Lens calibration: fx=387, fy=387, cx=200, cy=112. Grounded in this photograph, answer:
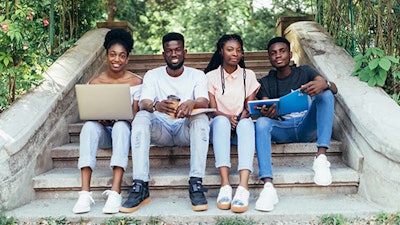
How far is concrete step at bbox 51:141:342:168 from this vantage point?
3297 mm

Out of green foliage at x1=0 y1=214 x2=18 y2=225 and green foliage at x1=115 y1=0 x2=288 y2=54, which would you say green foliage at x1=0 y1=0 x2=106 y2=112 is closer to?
green foliage at x1=0 y1=214 x2=18 y2=225

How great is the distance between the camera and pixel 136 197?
8.75 feet

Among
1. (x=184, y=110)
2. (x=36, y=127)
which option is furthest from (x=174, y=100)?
(x=36, y=127)

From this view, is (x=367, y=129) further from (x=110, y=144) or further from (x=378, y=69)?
(x=110, y=144)

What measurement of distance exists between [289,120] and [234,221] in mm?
1080

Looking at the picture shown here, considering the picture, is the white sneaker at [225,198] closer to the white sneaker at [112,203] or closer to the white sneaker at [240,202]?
the white sneaker at [240,202]

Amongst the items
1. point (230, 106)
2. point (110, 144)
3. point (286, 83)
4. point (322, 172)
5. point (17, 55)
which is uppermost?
point (17, 55)

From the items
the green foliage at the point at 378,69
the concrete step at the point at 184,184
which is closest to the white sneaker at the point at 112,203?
the concrete step at the point at 184,184

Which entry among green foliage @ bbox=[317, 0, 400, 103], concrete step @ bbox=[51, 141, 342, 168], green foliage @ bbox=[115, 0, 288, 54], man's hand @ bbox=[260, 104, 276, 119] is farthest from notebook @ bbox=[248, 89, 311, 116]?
green foliage @ bbox=[115, 0, 288, 54]

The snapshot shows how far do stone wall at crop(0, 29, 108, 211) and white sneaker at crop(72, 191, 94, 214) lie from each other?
48 cm

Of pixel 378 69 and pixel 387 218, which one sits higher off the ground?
pixel 378 69

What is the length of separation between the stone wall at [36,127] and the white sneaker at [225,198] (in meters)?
1.44

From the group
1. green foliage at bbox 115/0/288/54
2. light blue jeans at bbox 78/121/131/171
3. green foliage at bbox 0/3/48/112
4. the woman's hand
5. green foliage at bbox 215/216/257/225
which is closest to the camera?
green foliage at bbox 215/216/257/225

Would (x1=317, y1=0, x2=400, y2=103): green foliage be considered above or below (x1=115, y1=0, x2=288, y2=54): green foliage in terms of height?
below
